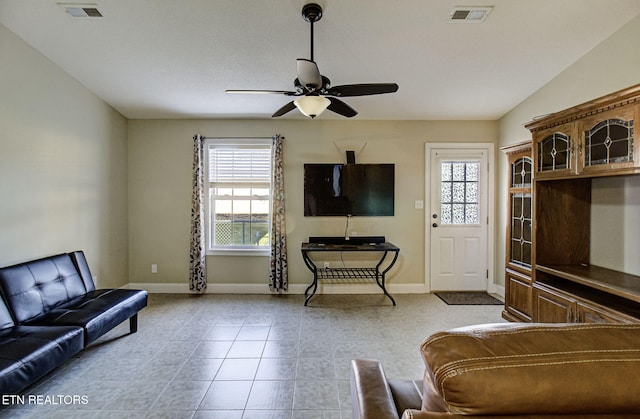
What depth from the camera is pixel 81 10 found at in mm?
2543

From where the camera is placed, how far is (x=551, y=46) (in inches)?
116

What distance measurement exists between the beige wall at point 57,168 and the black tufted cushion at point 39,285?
0.27 meters

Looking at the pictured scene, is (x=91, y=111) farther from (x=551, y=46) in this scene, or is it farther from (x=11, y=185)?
(x=551, y=46)

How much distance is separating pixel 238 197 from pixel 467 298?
3.55m

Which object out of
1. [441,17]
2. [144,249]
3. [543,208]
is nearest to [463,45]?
[441,17]

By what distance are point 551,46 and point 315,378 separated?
364cm

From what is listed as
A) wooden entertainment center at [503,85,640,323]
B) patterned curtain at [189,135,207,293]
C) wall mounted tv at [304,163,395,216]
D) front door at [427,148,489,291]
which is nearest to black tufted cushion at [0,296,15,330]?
patterned curtain at [189,135,207,293]

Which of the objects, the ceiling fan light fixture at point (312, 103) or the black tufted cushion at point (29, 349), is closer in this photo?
the black tufted cushion at point (29, 349)

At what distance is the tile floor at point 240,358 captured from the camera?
2.08 metres

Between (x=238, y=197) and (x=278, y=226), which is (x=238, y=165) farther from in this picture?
(x=278, y=226)

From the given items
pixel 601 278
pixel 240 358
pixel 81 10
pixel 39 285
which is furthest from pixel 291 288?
pixel 81 10

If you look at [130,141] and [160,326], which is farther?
[130,141]

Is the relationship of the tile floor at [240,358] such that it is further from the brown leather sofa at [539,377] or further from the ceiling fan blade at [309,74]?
the ceiling fan blade at [309,74]

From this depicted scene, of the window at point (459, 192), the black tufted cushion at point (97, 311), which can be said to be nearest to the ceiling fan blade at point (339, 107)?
the window at point (459, 192)
